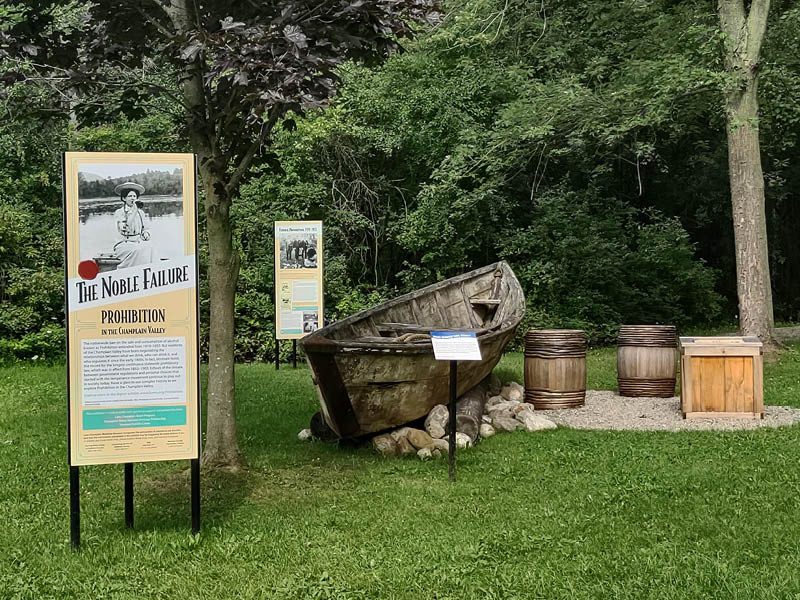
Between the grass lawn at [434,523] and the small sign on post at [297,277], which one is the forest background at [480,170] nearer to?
the small sign on post at [297,277]

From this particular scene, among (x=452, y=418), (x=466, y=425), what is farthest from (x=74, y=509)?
(x=466, y=425)

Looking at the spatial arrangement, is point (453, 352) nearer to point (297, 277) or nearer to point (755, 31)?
point (297, 277)

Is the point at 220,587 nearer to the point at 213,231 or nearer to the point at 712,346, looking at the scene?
the point at 213,231

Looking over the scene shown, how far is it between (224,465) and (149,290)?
245 centimetres

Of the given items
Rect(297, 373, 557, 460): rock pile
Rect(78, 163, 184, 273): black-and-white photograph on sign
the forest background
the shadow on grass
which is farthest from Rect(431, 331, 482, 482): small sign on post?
the forest background

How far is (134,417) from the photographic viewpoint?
5117 millimetres

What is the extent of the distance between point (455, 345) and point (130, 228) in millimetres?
2892

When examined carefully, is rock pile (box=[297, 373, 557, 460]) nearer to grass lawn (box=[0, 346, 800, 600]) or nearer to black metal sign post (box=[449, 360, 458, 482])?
grass lawn (box=[0, 346, 800, 600])

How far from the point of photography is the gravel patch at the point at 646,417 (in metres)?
8.96

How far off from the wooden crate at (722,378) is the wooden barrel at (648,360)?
152cm

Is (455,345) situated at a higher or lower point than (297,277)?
lower

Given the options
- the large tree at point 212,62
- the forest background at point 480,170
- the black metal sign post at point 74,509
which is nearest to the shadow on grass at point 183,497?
the large tree at point 212,62

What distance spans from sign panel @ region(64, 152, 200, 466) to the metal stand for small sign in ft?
0.40

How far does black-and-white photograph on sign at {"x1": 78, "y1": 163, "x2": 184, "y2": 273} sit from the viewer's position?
5.02 metres
